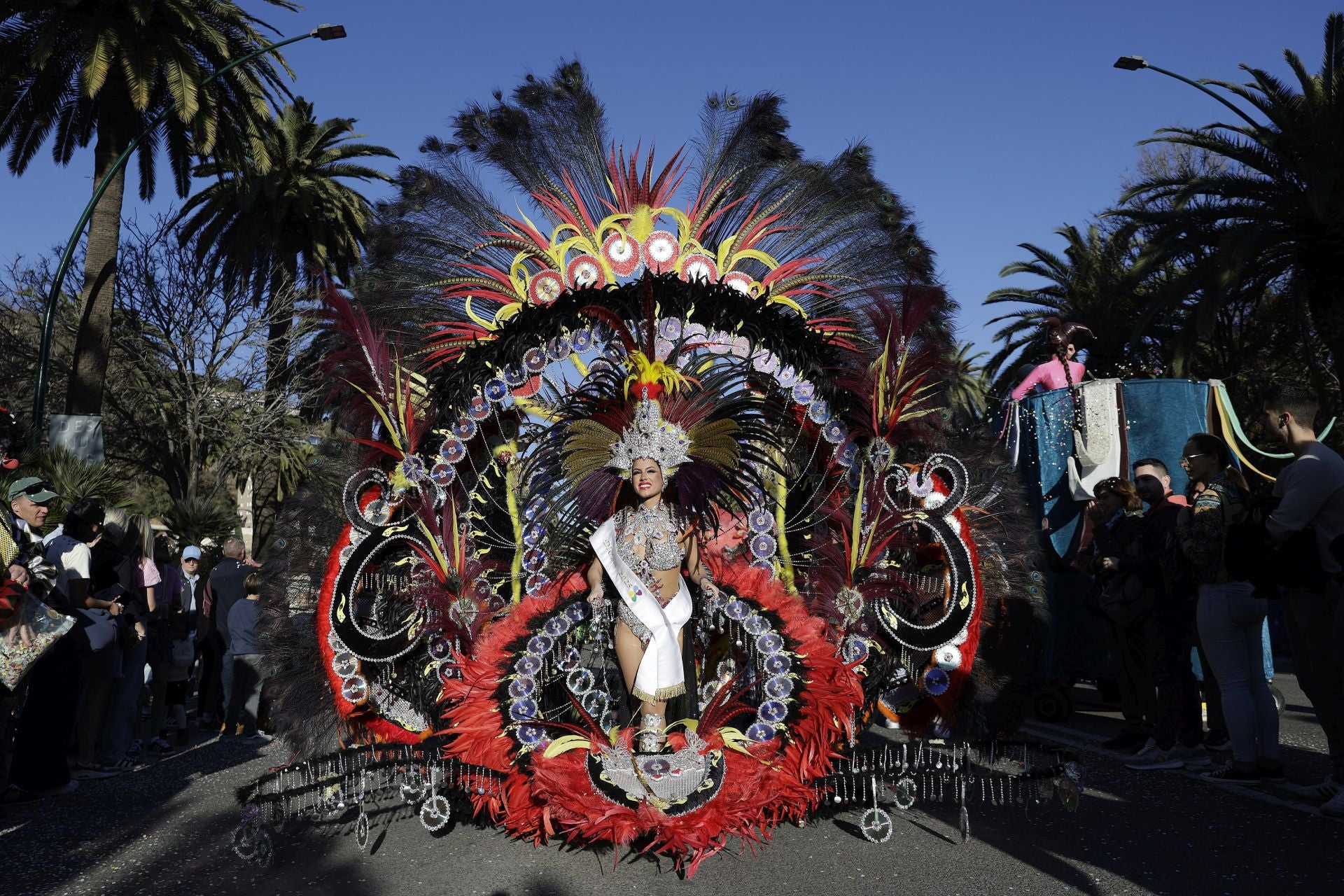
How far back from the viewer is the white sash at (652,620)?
5281mm

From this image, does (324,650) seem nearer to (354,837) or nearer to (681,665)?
(354,837)

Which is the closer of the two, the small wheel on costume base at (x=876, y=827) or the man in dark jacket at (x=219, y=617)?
the small wheel on costume base at (x=876, y=827)

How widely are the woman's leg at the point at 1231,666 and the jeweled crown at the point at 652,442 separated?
120 inches

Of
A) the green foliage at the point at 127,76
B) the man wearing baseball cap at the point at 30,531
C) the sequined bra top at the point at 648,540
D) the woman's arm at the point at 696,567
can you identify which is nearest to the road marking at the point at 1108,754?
the woman's arm at the point at 696,567

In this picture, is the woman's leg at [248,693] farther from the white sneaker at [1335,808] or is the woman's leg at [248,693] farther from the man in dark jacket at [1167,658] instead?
the white sneaker at [1335,808]

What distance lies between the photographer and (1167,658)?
6367 millimetres

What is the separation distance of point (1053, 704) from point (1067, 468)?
190 centimetres

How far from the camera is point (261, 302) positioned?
23.5 metres

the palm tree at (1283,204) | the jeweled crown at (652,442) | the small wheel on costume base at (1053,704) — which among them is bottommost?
the small wheel on costume base at (1053,704)

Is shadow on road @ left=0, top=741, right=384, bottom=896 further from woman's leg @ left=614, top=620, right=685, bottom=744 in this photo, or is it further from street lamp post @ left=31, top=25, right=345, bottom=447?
street lamp post @ left=31, top=25, right=345, bottom=447

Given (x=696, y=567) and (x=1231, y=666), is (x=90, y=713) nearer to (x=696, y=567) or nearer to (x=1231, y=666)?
(x=696, y=567)

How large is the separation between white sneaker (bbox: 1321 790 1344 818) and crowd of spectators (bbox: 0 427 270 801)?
6130 millimetres

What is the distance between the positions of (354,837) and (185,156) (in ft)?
54.4

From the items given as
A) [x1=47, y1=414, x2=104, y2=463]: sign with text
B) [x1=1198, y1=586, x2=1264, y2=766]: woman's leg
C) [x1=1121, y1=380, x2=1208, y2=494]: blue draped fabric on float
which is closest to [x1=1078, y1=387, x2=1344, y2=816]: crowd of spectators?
[x1=1198, y1=586, x2=1264, y2=766]: woman's leg
